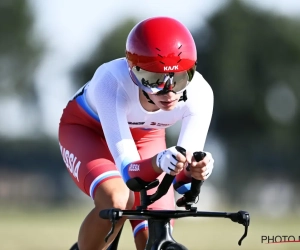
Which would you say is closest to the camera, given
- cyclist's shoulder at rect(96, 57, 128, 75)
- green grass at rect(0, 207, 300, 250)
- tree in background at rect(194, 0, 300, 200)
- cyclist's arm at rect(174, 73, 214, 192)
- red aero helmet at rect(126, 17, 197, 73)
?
red aero helmet at rect(126, 17, 197, 73)

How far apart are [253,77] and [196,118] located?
40728mm

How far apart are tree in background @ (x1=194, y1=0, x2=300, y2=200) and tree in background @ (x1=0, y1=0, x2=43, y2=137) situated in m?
9.36

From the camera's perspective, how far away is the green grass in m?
14.5

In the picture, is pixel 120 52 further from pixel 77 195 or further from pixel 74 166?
pixel 74 166

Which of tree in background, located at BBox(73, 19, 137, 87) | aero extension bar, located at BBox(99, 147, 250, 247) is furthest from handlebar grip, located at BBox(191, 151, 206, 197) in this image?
tree in background, located at BBox(73, 19, 137, 87)

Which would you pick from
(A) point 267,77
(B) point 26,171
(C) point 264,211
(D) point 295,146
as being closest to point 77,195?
(B) point 26,171

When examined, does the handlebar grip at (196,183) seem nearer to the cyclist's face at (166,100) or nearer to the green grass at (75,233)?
the cyclist's face at (166,100)

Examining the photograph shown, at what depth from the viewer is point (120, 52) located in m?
53.2

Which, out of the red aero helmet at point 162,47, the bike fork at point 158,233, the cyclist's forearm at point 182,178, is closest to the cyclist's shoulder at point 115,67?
the red aero helmet at point 162,47

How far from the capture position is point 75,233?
18125 millimetres

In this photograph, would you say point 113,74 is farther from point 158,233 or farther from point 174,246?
point 174,246

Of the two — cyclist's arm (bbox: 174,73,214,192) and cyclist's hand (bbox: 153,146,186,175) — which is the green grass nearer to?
cyclist's arm (bbox: 174,73,214,192)

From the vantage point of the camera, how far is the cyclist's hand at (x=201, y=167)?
20.8ft

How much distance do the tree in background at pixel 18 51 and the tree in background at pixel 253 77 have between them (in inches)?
368
